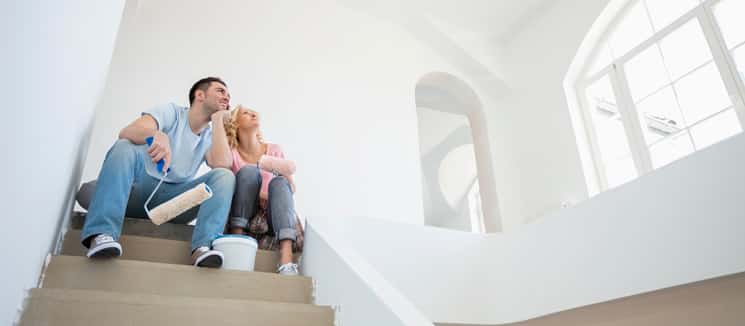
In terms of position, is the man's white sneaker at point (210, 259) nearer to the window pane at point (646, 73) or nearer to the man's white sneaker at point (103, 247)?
the man's white sneaker at point (103, 247)

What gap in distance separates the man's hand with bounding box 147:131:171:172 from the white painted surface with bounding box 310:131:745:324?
0.75m

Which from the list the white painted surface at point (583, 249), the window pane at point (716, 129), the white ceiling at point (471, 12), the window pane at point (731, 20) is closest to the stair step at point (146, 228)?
the white painted surface at point (583, 249)

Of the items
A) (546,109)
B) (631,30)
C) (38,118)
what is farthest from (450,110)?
(38,118)

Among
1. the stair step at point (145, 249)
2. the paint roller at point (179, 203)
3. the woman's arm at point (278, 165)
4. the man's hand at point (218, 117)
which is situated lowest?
the stair step at point (145, 249)

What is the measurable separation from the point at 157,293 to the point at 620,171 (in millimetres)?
3659

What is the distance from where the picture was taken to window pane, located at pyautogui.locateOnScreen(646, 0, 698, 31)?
3830mm

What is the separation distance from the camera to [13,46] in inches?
35.2

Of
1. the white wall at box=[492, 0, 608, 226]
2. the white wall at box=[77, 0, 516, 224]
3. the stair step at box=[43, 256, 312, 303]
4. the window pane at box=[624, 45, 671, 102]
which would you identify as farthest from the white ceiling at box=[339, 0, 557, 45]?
the stair step at box=[43, 256, 312, 303]

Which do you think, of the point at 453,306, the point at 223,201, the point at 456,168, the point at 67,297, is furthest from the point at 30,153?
the point at 456,168

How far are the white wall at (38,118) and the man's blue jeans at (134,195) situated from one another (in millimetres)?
129

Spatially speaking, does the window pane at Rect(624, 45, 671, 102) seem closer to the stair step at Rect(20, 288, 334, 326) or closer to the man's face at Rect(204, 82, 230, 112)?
the man's face at Rect(204, 82, 230, 112)

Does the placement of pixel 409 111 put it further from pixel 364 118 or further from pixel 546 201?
pixel 546 201

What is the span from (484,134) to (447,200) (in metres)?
2.97

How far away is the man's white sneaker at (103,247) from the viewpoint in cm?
166
